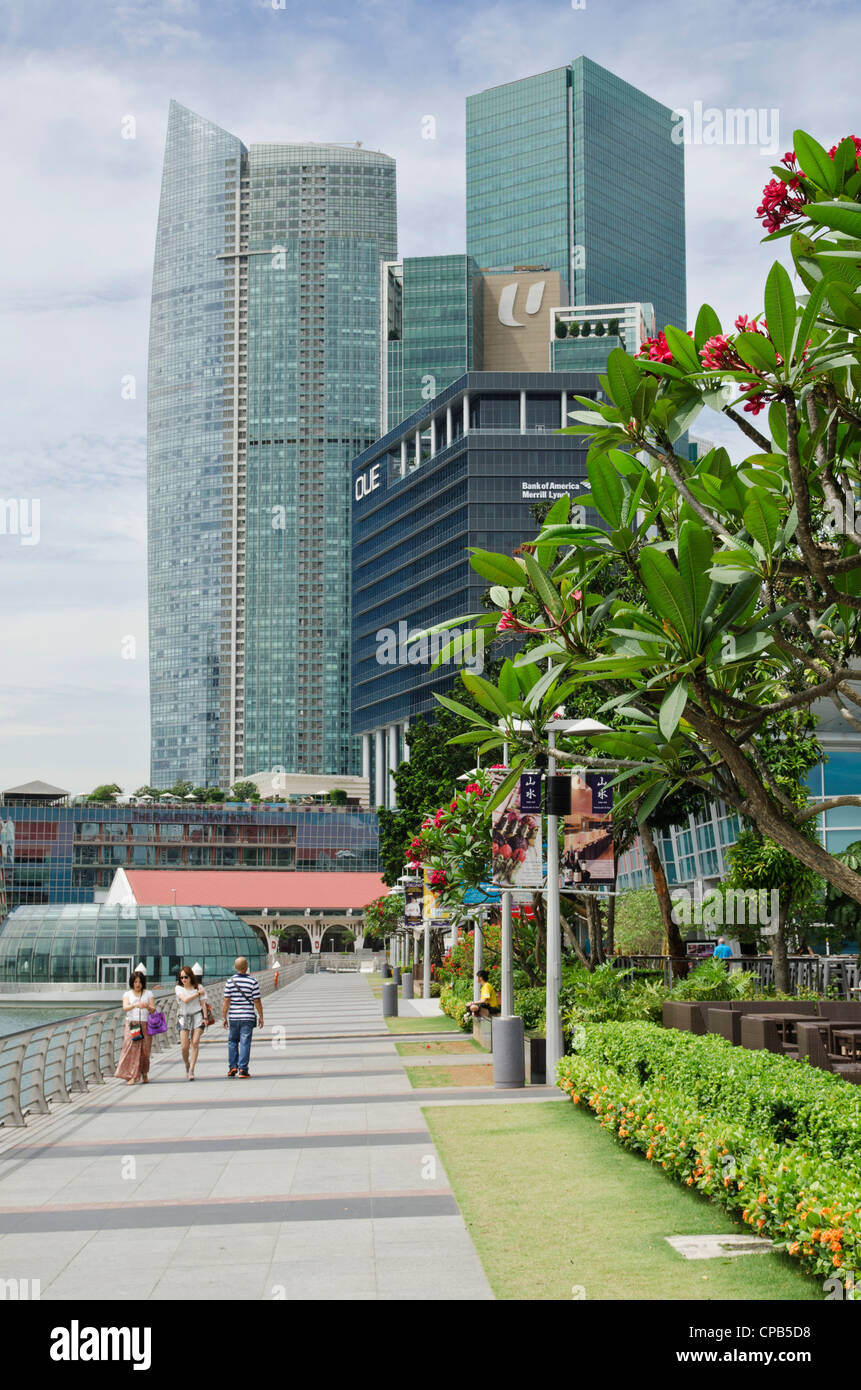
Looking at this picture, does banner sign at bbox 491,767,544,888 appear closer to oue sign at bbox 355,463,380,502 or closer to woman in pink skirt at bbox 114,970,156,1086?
woman in pink skirt at bbox 114,970,156,1086

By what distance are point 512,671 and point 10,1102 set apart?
1031cm

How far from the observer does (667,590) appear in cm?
633

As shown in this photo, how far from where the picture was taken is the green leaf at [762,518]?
21.0ft

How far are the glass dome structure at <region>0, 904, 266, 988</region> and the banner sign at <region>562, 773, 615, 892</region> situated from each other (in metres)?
58.9

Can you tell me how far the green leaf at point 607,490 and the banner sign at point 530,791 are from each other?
1036 cm

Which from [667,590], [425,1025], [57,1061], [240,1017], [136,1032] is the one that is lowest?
[425,1025]

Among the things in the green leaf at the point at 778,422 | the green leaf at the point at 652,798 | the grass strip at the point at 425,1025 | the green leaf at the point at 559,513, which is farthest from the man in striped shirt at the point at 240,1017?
the green leaf at the point at 778,422

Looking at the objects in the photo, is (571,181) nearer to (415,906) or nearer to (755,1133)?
(415,906)

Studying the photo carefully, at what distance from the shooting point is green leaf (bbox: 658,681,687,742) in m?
6.15

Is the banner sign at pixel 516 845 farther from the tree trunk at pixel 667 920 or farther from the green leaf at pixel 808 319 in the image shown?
the green leaf at pixel 808 319

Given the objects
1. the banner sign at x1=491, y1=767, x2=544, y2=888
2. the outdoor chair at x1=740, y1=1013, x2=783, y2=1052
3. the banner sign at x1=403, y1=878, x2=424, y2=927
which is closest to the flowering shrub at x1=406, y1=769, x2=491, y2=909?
the banner sign at x1=491, y1=767, x2=544, y2=888

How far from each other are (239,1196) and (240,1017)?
31.8ft

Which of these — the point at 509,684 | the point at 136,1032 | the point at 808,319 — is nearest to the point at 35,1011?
the point at 136,1032

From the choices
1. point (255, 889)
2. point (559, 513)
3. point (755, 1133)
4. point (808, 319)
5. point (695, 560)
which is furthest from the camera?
point (255, 889)
